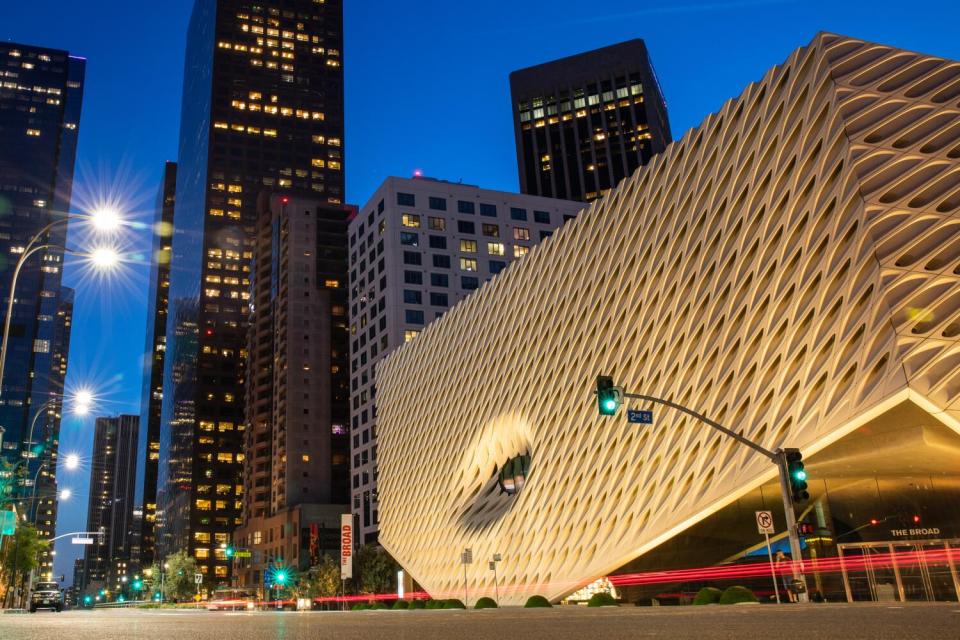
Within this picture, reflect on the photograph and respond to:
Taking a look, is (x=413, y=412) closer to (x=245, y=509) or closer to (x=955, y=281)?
(x=955, y=281)

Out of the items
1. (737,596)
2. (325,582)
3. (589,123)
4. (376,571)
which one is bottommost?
(737,596)

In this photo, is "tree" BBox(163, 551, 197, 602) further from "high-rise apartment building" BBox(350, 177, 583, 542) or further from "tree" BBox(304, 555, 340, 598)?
"tree" BBox(304, 555, 340, 598)

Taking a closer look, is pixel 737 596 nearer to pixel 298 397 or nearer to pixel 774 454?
pixel 774 454

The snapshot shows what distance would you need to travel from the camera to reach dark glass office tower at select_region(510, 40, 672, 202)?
178250 millimetres

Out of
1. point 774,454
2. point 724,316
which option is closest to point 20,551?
point 724,316

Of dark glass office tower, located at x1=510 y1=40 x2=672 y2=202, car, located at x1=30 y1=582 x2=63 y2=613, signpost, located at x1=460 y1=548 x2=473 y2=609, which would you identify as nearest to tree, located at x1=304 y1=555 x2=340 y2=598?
signpost, located at x1=460 y1=548 x2=473 y2=609

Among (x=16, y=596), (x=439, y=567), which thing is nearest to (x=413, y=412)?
(x=439, y=567)

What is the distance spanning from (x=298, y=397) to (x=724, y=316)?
114 metres

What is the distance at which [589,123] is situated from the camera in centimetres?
18112

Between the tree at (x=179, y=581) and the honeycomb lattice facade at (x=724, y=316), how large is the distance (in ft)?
353

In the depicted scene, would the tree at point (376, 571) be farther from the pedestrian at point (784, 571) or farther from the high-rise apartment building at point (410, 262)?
the pedestrian at point (784, 571)

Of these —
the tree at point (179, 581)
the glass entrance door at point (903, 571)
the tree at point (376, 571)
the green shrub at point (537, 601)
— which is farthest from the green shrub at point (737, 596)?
the tree at point (179, 581)

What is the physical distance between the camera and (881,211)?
105 ft

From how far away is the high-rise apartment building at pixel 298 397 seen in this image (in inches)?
5433
